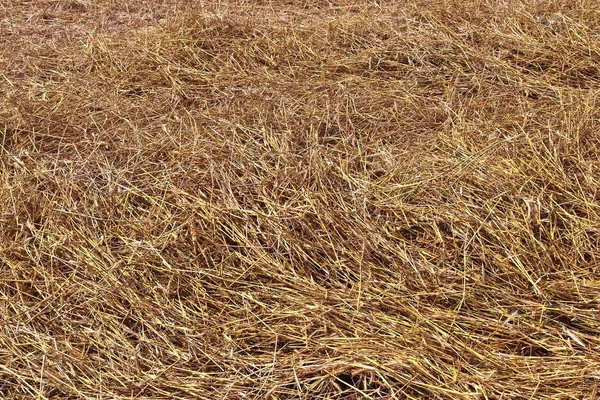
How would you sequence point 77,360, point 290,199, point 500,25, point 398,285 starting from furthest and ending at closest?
1. point 500,25
2. point 290,199
3. point 398,285
4. point 77,360

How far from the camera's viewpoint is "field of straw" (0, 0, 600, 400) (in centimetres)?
194

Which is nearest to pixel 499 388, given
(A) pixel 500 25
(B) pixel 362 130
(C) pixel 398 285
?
(C) pixel 398 285

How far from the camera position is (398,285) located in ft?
7.04

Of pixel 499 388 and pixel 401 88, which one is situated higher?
pixel 499 388

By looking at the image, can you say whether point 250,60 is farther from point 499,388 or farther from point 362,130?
point 499,388

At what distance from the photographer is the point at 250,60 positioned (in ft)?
11.8

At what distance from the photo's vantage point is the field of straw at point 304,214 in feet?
6.36

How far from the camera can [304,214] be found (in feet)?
7.84

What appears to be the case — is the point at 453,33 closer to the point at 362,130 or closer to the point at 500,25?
the point at 500,25

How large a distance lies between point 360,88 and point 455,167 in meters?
0.85

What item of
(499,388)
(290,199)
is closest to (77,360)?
(290,199)

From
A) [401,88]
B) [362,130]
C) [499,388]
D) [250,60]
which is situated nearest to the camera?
[499,388]

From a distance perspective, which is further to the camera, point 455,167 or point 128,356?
point 455,167

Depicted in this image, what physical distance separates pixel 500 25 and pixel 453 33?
0.29 meters
